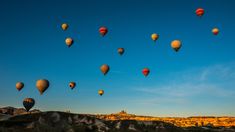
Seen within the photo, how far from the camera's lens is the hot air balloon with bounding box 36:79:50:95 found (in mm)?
70000

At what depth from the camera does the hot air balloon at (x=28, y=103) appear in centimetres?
7719

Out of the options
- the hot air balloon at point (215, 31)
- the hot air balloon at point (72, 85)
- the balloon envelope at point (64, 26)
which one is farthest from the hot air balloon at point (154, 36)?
the hot air balloon at point (72, 85)

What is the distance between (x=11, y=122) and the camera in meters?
38.1

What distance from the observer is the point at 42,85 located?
70.5 meters

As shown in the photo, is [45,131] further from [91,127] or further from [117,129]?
[117,129]

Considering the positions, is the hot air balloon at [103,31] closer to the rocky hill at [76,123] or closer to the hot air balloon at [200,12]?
the hot air balloon at [200,12]

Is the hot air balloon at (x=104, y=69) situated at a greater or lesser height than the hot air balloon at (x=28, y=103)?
greater

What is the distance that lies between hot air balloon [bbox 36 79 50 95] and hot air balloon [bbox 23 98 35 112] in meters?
9.01

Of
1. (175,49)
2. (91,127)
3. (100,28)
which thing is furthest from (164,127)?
(100,28)

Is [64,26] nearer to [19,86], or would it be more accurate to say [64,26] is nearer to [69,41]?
[69,41]

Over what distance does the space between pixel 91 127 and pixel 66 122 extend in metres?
3.72

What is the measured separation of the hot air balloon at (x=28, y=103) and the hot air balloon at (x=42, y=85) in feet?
29.5

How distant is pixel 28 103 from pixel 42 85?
412 inches

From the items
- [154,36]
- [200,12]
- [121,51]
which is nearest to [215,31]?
[200,12]
